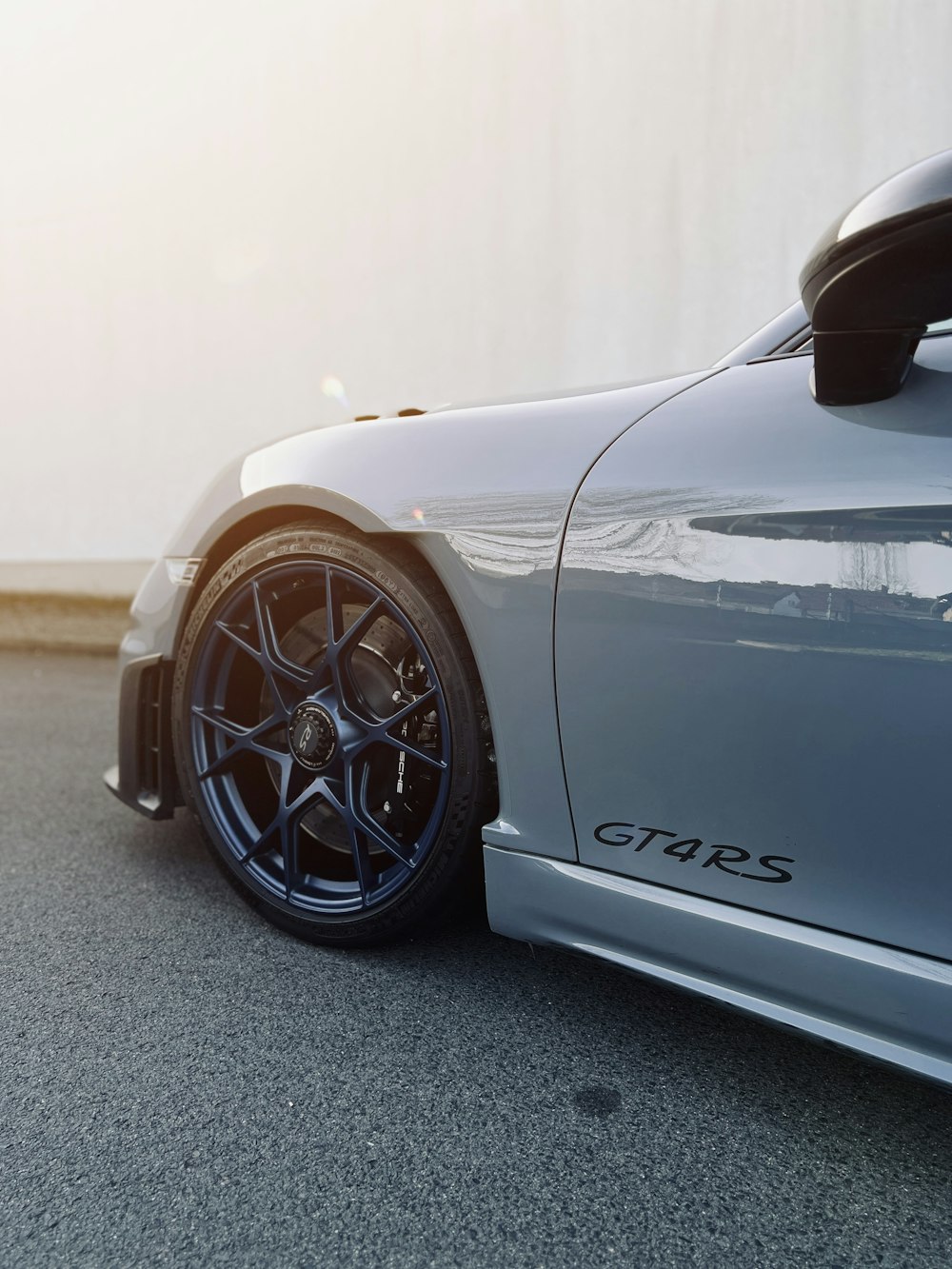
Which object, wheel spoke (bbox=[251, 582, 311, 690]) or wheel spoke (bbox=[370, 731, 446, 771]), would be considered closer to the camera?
wheel spoke (bbox=[370, 731, 446, 771])

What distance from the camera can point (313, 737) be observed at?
1.74m

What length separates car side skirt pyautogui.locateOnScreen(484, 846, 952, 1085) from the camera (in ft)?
3.68

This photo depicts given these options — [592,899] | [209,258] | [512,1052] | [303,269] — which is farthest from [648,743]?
[209,258]

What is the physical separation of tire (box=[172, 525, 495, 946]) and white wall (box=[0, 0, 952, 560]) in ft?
13.7

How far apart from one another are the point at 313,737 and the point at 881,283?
1.16 meters

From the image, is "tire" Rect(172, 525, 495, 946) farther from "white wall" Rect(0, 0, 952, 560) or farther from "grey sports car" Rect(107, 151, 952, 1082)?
"white wall" Rect(0, 0, 952, 560)

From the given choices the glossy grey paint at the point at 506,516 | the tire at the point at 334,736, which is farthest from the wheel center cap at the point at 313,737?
the glossy grey paint at the point at 506,516

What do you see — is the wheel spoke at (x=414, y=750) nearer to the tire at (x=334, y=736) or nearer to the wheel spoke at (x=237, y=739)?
the tire at (x=334, y=736)

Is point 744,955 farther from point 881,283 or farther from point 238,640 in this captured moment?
point 238,640

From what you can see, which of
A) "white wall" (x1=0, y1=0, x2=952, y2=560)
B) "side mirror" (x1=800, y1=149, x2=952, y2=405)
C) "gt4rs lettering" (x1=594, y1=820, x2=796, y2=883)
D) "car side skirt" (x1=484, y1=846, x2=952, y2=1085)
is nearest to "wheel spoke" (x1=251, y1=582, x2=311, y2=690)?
"car side skirt" (x1=484, y1=846, x2=952, y2=1085)

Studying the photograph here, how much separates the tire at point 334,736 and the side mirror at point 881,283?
2.36 feet

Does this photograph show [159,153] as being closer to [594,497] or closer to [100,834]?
[100,834]

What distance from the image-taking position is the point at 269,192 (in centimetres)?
632

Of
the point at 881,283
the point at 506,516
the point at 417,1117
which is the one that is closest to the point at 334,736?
the point at 506,516
